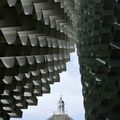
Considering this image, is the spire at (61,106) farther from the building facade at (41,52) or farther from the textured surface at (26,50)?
the building facade at (41,52)

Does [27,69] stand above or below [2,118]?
above

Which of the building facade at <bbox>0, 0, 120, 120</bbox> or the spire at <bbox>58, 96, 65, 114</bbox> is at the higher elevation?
the building facade at <bbox>0, 0, 120, 120</bbox>

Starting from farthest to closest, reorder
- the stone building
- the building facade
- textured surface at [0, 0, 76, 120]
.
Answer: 1. the stone building
2. textured surface at [0, 0, 76, 120]
3. the building facade

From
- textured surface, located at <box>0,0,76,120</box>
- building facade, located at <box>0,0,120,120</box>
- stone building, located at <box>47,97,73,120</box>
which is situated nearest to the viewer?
building facade, located at <box>0,0,120,120</box>

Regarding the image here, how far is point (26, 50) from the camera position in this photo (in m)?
27.2

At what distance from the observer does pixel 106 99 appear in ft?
66.2

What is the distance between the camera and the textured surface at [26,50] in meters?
22.3

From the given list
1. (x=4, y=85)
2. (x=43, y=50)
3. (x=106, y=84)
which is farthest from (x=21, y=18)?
(x=4, y=85)

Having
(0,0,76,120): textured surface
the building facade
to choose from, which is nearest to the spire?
(0,0,76,120): textured surface

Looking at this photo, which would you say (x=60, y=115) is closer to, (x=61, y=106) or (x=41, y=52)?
(x=61, y=106)

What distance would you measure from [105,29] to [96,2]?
8.71m

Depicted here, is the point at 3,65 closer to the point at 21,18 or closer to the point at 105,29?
the point at 21,18

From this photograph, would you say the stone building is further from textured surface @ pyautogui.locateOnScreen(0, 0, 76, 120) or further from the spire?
textured surface @ pyautogui.locateOnScreen(0, 0, 76, 120)

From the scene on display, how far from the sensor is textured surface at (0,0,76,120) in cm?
2228
